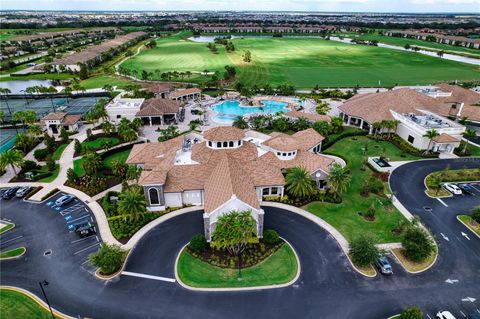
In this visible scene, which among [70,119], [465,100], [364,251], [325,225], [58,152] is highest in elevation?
[465,100]

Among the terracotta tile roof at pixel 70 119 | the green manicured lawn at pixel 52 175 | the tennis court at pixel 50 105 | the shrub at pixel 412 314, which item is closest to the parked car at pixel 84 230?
the green manicured lawn at pixel 52 175

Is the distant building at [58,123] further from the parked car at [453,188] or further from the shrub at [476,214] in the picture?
the shrub at [476,214]

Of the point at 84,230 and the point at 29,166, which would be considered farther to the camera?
the point at 29,166

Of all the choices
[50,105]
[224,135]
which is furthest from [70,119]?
[224,135]

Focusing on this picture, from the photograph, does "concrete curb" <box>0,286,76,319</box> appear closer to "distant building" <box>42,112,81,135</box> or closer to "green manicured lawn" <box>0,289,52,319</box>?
"green manicured lawn" <box>0,289,52,319</box>

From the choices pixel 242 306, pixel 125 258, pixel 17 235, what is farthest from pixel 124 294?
pixel 17 235

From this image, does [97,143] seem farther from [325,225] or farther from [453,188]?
[453,188]
